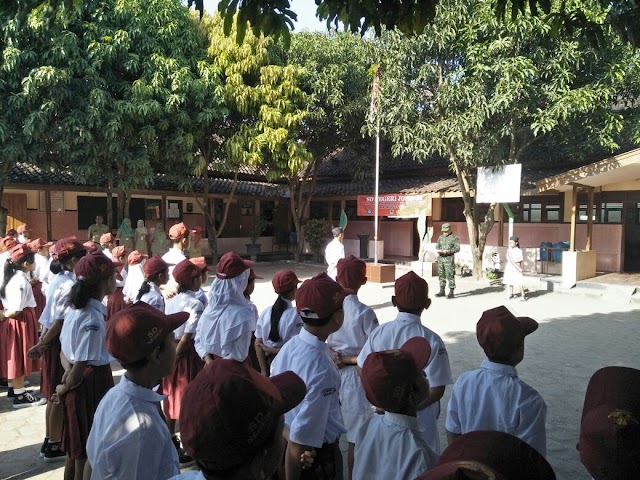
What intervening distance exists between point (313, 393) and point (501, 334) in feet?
3.04

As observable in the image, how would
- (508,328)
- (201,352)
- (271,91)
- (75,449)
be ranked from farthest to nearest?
(271,91) < (201,352) < (75,449) < (508,328)

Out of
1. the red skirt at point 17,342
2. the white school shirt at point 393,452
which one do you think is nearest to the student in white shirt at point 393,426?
the white school shirt at point 393,452

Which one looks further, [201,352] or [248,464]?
[201,352]

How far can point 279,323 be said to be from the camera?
3.54 metres

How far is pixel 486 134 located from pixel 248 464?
11.8m

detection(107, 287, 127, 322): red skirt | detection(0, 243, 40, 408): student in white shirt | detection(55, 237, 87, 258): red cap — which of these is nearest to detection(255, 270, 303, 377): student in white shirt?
detection(107, 287, 127, 322): red skirt

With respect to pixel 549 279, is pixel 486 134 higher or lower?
higher

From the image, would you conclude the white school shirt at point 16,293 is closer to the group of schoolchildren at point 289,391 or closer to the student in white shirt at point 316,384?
the group of schoolchildren at point 289,391

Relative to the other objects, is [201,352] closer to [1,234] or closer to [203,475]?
[203,475]

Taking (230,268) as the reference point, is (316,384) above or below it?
below

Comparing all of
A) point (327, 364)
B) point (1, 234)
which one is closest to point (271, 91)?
point (1, 234)

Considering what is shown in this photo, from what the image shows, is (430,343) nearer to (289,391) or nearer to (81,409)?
(289,391)

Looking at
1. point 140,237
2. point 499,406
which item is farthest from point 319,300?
point 140,237

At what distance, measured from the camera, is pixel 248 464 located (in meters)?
1.13
